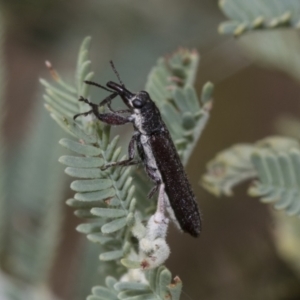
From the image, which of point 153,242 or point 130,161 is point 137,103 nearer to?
point 130,161

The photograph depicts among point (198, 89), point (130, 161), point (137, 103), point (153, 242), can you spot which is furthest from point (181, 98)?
point (198, 89)

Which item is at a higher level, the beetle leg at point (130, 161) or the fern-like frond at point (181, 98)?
the fern-like frond at point (181, 98)

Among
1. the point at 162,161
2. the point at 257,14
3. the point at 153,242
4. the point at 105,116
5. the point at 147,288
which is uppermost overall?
the point at 257,14

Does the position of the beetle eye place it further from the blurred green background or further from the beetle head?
the blurred green background

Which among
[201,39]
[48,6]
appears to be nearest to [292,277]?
[201,39]

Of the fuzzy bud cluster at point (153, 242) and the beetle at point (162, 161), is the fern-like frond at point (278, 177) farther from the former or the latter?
the fuzzy bud cluster at point (153, 242)

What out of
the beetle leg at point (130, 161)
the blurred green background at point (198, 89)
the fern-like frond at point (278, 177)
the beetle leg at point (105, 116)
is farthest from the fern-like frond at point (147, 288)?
the blurred green background at point (198, 89)

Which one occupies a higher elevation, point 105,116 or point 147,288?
point 105,116
